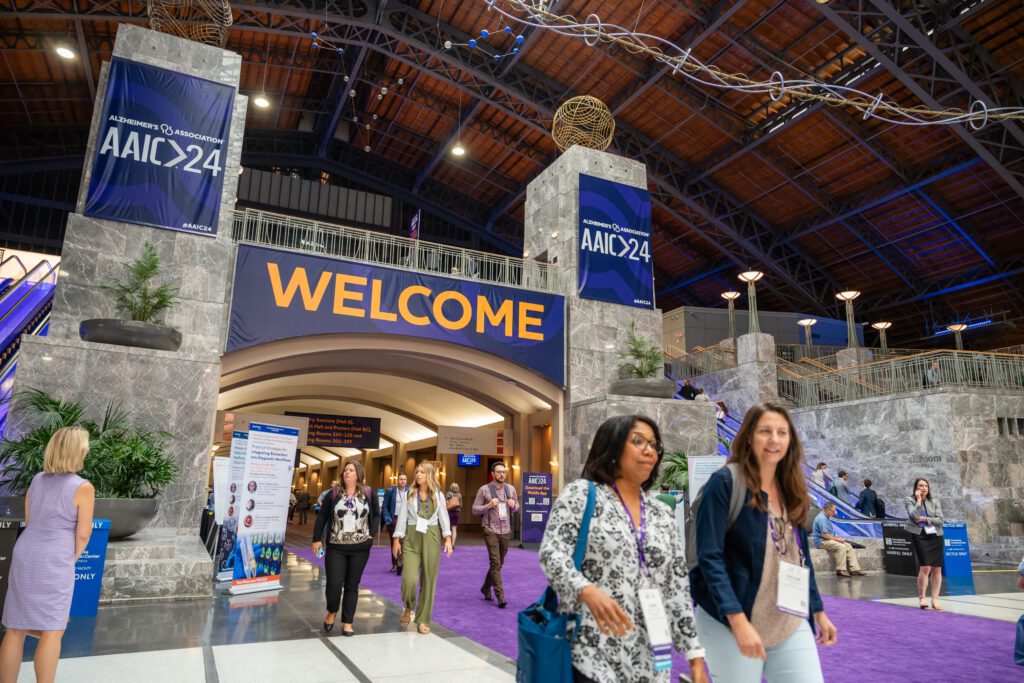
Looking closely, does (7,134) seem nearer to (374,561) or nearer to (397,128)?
(397,128)

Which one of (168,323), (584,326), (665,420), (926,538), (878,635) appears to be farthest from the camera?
(584,326)

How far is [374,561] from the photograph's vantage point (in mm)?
12305

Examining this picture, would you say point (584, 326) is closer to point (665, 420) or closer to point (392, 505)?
point (665, 420)

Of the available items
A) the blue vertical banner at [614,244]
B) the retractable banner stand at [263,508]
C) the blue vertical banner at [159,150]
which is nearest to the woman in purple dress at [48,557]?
the retractable banner stand at [263,508]

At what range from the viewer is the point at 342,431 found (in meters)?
24.3

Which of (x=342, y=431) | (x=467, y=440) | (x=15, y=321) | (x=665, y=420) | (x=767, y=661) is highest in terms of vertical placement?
(x=15, y=321)

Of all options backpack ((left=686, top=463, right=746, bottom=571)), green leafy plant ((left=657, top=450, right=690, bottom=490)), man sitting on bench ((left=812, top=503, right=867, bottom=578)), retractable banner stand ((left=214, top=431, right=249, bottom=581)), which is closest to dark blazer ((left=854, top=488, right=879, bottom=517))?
man sitting on bench ((left=812, top=503, right=867, bottom=578))

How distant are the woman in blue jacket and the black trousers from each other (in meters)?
4.10

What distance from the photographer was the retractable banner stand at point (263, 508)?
7.77 m

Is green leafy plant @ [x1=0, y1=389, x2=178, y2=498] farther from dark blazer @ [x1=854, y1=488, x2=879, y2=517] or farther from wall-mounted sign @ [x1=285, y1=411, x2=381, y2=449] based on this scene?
wall-mounted sign @ [x1=285, y1=411, x2=381, y2=449]

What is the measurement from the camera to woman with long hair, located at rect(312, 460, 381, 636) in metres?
5.87

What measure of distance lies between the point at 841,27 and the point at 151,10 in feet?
53.9

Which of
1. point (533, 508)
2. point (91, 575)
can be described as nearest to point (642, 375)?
point (533, 508)

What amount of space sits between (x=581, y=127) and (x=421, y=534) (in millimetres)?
14204
